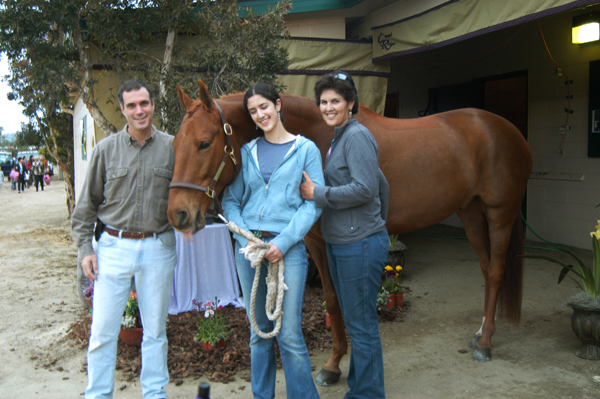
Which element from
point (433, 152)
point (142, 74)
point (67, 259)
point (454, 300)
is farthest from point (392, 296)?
point (67, 259)

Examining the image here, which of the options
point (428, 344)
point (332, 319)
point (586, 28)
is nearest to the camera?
point (332, 319)

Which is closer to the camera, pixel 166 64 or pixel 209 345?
pixel 209 345

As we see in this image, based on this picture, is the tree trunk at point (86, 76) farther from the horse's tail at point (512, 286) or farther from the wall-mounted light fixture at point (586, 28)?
the wall-mounted light fixture at point (586, 28)

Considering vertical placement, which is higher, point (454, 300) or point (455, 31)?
point (455, 31)

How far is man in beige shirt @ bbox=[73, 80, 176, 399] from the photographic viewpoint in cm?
213

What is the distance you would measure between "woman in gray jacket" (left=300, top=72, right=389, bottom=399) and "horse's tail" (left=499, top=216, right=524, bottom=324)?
71.3 inches

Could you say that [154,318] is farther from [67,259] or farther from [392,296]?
[67,259]

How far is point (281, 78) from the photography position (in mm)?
5121

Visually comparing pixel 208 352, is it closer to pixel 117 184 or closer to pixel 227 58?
pixel 117 184

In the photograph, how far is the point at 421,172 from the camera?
3.05m

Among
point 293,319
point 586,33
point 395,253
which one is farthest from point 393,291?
point 586,33

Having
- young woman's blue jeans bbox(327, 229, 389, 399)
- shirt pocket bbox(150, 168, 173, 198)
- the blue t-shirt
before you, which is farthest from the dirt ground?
the blue t-shirt

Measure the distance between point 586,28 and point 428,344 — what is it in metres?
4.29

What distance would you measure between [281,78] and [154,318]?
3.53 meters
